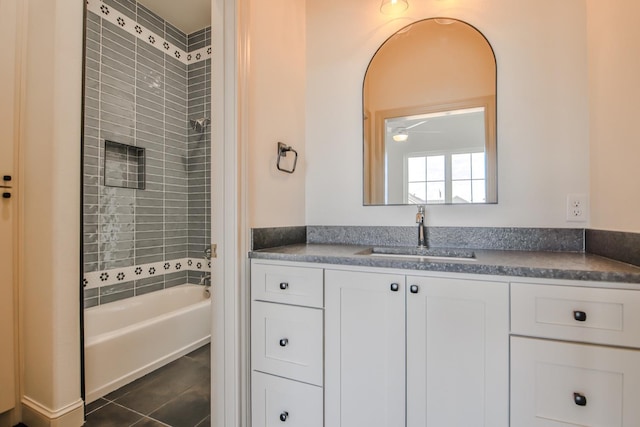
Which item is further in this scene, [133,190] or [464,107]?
[133,190]

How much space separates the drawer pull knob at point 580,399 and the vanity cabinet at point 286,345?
0.80 metres

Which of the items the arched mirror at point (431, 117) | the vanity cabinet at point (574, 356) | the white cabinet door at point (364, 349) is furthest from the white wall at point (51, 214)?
the vanity cabinet at point (574, 356)

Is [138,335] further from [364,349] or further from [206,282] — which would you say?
[364,349]

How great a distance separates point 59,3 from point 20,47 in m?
0.33

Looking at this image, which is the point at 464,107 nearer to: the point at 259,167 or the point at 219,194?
the point at 259,167

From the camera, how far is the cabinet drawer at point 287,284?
117 centimetres

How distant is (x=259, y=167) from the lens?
138 centimetres

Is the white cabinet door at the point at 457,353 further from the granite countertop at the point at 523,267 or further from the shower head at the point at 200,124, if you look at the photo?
the shower head at the point at 200,124

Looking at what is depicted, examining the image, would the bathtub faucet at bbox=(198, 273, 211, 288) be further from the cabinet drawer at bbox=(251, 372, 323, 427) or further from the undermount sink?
the undermount sink

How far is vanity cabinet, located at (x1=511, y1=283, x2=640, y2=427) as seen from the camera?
80cm

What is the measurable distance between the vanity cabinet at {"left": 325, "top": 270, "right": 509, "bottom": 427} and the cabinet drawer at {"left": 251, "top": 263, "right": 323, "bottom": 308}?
0.17 feet

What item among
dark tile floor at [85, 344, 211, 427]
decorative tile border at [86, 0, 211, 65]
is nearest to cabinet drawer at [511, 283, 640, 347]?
dark tile floor at [85, 344, 211, 427]

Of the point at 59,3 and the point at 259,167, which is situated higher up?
the point at 59,3

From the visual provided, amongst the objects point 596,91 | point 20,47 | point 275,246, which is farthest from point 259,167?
point 596,91
